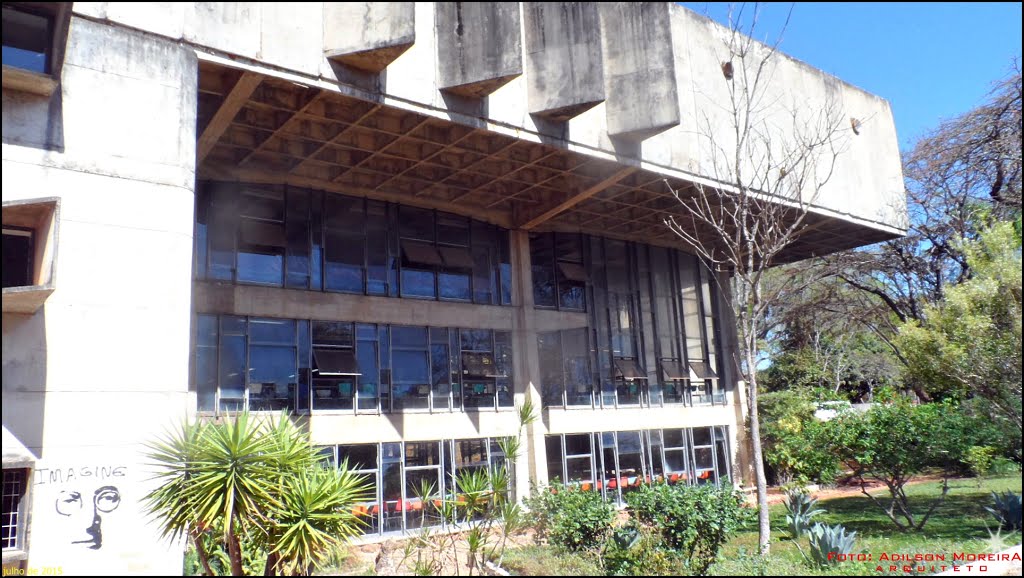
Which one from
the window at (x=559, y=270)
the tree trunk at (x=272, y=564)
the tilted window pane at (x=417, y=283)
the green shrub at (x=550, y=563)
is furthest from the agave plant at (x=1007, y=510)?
the tilted window pane at (x=417, y=283)

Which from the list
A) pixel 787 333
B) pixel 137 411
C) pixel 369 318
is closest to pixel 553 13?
pixel 369 318

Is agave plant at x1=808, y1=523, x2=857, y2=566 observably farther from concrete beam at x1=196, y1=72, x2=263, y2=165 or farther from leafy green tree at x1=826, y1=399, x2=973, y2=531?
concrete beam at x1=196, y1=72, x2=263, y2=165

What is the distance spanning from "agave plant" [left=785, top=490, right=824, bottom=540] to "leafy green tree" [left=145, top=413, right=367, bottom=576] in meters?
9.78

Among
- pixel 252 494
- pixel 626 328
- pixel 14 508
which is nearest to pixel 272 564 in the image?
pixel 252 494

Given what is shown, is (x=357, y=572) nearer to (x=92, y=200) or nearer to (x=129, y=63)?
(x=92, y=200)

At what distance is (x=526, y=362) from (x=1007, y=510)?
12.1m

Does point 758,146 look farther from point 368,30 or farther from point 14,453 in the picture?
point 14,453

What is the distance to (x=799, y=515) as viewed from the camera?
1517 cm

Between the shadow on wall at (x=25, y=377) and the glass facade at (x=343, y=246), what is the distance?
21.3ft

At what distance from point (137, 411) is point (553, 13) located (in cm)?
1174

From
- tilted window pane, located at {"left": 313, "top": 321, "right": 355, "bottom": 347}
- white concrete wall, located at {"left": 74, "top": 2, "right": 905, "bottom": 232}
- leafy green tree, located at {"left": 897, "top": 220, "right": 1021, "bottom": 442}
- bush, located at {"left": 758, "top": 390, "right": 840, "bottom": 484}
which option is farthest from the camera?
bush, located at {"left": 758, "top": 390, "right": 840, "bottom": 484}

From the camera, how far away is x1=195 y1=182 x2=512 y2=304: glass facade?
54.5 ft

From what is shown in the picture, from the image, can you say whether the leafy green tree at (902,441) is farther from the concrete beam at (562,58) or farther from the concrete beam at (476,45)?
the concrete beam at (476,45)

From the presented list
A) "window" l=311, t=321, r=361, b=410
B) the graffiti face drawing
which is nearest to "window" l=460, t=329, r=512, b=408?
"window" l=311, t=321, r=361, b=410
